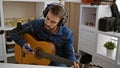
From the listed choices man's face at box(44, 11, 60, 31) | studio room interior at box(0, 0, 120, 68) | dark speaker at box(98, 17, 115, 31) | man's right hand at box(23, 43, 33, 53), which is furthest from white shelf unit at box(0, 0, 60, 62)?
man's face at box(44, 11, 60, 31)

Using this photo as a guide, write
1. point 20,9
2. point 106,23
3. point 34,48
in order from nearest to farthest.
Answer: point 34,48 < point 106,23 < point 20,9

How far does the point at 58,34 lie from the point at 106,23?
37.8 inches

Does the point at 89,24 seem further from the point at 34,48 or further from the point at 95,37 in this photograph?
the point at 34,48

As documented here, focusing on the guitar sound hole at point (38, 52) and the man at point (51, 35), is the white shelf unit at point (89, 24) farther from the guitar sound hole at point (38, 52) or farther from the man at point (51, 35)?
the guitar sound hole at point (38, 52)

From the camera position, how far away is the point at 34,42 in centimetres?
143

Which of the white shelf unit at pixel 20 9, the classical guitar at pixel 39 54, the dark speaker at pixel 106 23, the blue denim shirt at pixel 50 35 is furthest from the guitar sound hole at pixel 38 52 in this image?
the dark speaker at pixel 106 23

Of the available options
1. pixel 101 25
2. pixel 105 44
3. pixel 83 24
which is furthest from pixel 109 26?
pixel 83 24

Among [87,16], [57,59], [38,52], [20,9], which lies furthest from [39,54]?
[87,16]

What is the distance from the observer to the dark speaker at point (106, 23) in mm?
2145

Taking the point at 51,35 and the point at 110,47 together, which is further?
the point at 110,47

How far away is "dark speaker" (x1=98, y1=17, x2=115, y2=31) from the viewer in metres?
2.14

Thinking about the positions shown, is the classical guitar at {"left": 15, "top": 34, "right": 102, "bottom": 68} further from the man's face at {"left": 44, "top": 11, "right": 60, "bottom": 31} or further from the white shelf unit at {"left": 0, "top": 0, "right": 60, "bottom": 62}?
the white shelf unit at {"left": 0, "top": 0, "right": 60, "bottom": 62}

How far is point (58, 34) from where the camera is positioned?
1439 mm

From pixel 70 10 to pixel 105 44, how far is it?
106 cm
